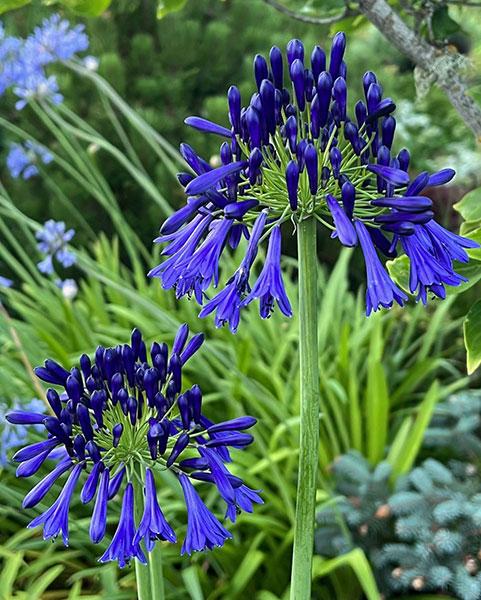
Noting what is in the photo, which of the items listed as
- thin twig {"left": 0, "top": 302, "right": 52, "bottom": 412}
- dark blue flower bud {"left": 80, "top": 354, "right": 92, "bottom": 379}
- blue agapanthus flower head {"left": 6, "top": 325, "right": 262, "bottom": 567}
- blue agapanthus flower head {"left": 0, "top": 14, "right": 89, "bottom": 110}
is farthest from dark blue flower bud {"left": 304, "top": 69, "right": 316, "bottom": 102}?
blue agapanthus flower head {"left": 0, "top": 14, "right": 89, "bottom": 110}

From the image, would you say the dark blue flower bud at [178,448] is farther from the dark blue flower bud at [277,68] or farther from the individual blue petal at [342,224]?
the dark blue flower bud at [277,68]

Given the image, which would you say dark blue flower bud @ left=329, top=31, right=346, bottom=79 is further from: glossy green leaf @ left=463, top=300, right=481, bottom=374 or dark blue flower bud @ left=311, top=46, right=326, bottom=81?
glossy green leaf @ left=463, top=300, right=481, bottom=374

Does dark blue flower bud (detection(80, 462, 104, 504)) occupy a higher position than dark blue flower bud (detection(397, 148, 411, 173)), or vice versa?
dark blue flower bud (detection(397, 148, 411, 173))

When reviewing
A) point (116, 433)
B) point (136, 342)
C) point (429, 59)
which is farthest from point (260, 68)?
point (429, 59)

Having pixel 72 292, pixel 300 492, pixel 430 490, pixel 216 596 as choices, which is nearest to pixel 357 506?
pixel 430 490

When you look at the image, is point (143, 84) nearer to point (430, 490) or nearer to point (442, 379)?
point (442, 379)

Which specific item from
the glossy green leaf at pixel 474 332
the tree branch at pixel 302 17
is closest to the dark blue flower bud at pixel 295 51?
the glossy green leaf at pixel 474 332

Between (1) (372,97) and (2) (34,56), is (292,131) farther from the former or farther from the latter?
(2) (34,56)
